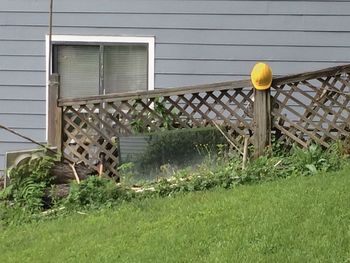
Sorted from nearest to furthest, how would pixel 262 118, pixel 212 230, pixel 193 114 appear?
pixel 212 230 < pixel 262 118 < pixel 193 114

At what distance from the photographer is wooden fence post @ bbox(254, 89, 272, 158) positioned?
7082mm

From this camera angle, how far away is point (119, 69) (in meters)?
8.36

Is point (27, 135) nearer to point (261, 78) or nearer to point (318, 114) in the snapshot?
point (261, 78)

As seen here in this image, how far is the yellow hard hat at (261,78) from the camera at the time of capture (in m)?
6.98

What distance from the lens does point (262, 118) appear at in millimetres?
7090

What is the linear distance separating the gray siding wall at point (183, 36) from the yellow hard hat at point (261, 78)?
110 cm

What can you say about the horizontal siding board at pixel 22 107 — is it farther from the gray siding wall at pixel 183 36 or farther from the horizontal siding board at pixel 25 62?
the horizontal siding board at pixel 25 62

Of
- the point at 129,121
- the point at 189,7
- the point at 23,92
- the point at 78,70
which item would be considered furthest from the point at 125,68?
the point at 23,92

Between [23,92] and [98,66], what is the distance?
1.03 m

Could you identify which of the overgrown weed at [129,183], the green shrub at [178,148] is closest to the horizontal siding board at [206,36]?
the green shrub at [178,148]

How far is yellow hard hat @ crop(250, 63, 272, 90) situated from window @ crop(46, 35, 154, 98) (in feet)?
5.72

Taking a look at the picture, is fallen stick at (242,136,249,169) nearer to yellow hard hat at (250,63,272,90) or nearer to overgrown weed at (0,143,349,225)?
overgrown weed at (0,143,349,225)

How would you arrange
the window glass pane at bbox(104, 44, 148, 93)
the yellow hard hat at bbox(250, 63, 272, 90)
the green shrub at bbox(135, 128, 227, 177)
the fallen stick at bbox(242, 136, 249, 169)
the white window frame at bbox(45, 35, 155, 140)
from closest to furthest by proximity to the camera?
the fallen stick at bbox(242, 136, 249, 169), the yellow hard hat at bbox(250, 63, 272, 90), the green shrub at bbox(135, 128, 227, 177), the white window frame at bbox(45, 35, 155, 140), the window glass pane at bbox(104, 44, 148, 93)

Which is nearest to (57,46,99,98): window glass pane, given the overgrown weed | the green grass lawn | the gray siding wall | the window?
the window
